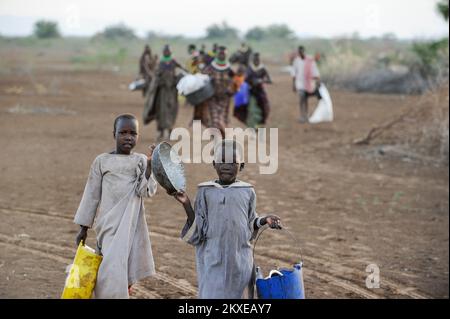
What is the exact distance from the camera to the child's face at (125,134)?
16.0ft

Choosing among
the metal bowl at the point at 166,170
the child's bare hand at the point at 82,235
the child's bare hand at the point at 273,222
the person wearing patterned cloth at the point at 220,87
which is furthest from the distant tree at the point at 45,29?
the child's bare hand at the point at 273,222

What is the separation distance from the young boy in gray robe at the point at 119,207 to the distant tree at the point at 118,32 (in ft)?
217

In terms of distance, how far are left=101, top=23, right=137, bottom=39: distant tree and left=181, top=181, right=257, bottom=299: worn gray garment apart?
219 feet

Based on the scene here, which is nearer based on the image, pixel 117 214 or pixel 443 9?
pixel 117 214

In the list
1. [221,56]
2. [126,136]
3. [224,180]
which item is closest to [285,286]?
[224,180]

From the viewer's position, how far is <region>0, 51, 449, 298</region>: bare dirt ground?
694 centimetres

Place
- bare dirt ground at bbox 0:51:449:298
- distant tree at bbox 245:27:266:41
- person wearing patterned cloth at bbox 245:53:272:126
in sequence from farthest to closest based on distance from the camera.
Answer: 1. distant tree at bbox 245:27:266:41
2. person wearing patterned cloth at bbox 245:53:272:126
3. bare dirt ground at bbox 0:51:449:298

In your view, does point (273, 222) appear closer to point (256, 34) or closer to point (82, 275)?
point (82, 275)

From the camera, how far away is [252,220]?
461 centimetres

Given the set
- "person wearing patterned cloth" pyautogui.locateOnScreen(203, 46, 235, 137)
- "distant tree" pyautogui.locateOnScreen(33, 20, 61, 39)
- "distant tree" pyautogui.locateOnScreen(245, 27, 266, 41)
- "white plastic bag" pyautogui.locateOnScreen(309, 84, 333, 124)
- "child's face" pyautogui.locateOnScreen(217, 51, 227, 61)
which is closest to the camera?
"child's face" pyautogui.locateOnScreen(217, 51, 227, 61)

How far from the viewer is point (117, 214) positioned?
490 centimetres

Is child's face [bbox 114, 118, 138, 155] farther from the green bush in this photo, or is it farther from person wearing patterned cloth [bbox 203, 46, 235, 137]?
the green bush

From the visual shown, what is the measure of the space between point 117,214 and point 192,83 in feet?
22.8

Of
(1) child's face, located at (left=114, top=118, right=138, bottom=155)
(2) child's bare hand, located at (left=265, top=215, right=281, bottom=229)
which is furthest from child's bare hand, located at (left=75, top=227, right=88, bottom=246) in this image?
(2) child's bare hand, located at (left=265, top=215, right=281, bottom=229)
